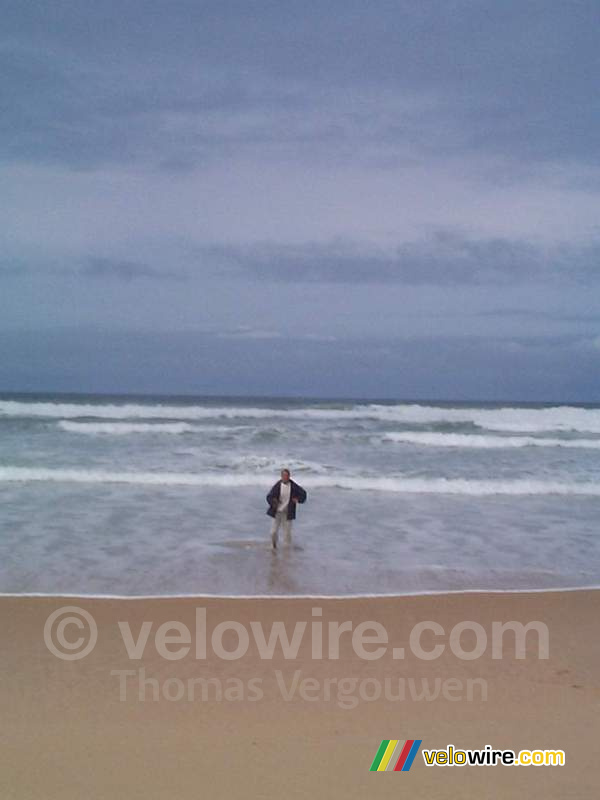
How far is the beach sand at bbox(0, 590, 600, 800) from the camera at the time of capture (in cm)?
397

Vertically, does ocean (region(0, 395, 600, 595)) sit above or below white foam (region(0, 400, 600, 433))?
below

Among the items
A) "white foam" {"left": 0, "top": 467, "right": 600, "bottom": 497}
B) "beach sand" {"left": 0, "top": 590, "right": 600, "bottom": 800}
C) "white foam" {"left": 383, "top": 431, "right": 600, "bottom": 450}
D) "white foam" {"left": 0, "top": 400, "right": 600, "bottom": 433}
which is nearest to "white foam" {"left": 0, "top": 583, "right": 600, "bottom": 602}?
"beach sand" {"left": 0, "top": 590, "right": 600, "bottom": 800}

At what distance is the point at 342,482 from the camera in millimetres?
16016

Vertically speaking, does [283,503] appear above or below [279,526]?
above

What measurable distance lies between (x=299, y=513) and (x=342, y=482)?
3.73 m

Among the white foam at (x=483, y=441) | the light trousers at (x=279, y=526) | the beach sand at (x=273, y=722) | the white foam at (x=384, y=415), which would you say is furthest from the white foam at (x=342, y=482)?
the white foam at (x=384, y=415)

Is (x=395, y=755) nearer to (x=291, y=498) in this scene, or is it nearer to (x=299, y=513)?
(x=291, y=498)

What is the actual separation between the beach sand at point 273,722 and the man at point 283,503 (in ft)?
10.1

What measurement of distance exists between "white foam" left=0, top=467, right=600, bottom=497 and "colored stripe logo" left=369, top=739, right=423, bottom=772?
10912 millimetres

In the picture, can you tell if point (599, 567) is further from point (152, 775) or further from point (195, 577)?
point (152, 775)

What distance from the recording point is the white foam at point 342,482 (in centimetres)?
1545

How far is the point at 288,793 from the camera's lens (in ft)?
12.7

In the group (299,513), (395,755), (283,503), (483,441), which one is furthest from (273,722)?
(483,441)

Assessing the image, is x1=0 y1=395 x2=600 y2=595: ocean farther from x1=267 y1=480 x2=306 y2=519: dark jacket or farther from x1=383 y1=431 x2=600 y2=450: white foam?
x1=267 y1=480 x2=306 y2=519: dark jacket
